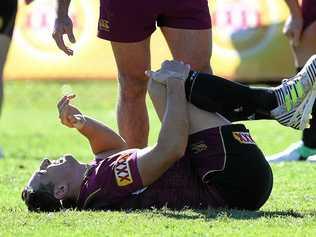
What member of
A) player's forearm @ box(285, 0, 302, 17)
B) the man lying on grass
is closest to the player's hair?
the man lying on grass

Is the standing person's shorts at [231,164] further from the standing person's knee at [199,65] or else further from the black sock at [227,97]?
the standing person's knee at [199,65]

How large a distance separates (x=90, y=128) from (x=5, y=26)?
10.4 feet

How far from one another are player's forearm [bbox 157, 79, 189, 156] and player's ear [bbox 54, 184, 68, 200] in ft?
1.91

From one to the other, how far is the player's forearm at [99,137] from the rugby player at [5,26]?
9.20 ft

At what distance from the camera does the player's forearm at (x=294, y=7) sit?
326 inches

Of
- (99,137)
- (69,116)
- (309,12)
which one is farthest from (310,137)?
(69,116)

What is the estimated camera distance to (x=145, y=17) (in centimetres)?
647

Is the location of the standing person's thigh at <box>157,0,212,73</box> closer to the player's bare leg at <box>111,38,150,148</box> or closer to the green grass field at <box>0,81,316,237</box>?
the player's bare leg at <box>111,38,150,148</box>

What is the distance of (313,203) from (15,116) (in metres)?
7.14

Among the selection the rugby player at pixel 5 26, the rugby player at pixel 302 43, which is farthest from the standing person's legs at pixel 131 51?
the rugby player at pixel 5 26

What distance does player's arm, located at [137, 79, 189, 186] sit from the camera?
210 inches

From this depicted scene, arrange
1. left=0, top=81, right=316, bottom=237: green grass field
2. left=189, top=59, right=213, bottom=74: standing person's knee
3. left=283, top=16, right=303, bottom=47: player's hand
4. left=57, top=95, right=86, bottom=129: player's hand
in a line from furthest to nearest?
left=283, top=16, right=303, bottom=47: player's hand, left=189, top=59, right=213, bottom=74: standing person's knee, left=57, top=95, right=86, bottom=129: player's hand, left=0, top=81, right=316, bottom=237: green grass field

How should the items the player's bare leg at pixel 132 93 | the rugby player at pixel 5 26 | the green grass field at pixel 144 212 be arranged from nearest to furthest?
1. the green grass field at pixel 144 212
2. the player's bare leg at pixel 132 93
3. the rugby player at pixel 5 26

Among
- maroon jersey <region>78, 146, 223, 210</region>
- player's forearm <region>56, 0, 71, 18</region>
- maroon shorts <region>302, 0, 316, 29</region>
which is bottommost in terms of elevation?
maroon jersey <region>78, 146, 223, 210</region>
